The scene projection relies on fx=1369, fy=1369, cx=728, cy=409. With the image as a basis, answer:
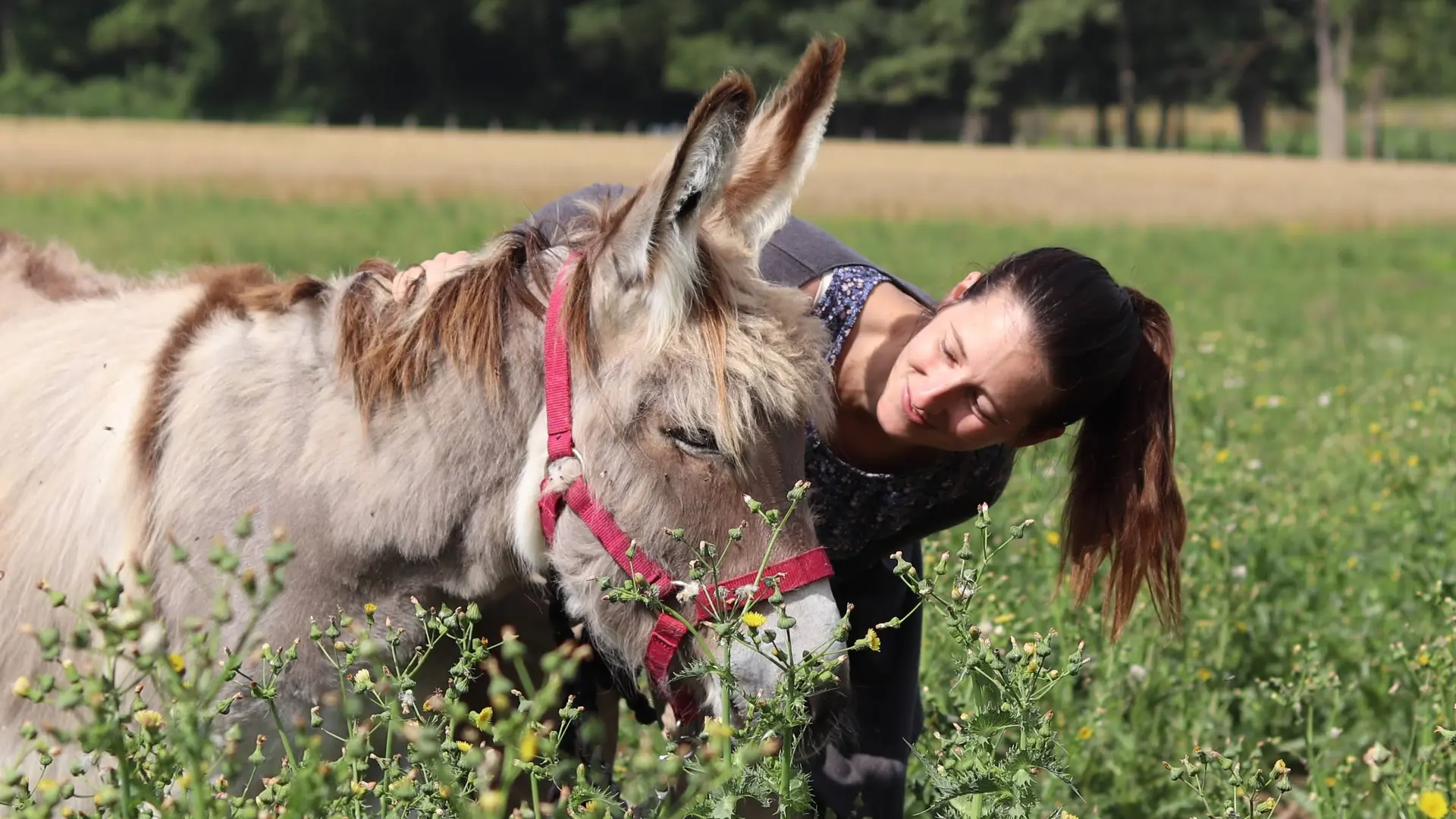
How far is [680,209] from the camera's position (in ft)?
7.79

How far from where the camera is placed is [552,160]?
35.6m

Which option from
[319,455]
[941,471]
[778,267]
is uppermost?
[778,267]

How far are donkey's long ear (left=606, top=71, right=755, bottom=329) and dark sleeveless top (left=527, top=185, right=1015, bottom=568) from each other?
0.72 metres

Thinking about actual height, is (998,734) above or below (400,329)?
below

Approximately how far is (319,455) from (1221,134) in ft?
221

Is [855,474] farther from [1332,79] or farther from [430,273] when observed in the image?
[1332,79]

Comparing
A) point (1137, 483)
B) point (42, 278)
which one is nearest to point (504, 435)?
point (1137, 483)

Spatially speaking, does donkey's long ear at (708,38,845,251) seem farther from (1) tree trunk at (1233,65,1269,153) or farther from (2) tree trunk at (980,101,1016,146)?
(1) tree trunk at (1233,65,1269,153)

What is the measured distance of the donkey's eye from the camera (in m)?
2.43

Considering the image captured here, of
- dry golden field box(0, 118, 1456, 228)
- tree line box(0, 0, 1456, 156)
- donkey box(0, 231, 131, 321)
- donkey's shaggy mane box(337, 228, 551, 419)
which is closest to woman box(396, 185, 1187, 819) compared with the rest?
donkey's shaggy mane box(337, 228, 551, 419)

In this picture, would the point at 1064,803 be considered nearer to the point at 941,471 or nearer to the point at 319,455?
the point at 941,471

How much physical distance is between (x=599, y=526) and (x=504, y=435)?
0.27 meters

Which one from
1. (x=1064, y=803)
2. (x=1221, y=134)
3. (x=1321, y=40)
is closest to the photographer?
(x=1064, y=803)

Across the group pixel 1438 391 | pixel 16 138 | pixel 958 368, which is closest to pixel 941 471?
pixel 958 368
